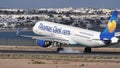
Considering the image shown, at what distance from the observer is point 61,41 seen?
290 ft

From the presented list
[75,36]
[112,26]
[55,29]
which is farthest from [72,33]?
[112,26]

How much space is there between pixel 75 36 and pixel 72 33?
911 mm

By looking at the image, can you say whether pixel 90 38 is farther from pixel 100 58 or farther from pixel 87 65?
pixel 87 65

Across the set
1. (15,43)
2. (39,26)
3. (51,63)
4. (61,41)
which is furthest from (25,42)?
(51,63)

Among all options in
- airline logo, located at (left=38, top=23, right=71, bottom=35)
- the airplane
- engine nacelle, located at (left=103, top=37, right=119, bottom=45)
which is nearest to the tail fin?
the airplane

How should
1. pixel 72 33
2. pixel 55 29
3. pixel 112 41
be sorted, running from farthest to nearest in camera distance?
pixel 55 29, pixel 72 33, pixel 112 41

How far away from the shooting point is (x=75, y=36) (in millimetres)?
87438

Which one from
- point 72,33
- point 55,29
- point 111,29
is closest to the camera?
point 111,29

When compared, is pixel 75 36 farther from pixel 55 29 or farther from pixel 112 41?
pixel 112 41

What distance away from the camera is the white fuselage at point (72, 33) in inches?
3305

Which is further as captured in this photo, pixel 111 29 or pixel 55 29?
pixel 55 29

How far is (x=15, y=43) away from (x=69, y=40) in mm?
25544

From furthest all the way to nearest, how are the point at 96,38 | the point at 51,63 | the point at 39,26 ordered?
the point at 39,26 < the point at 96,38 < the point at 51,63

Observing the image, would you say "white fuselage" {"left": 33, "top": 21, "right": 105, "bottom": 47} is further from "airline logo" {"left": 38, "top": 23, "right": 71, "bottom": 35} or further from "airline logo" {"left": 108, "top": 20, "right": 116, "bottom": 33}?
"airline logo" {"left": 108, "top": 20, "right": 116, "bottom": 33}
